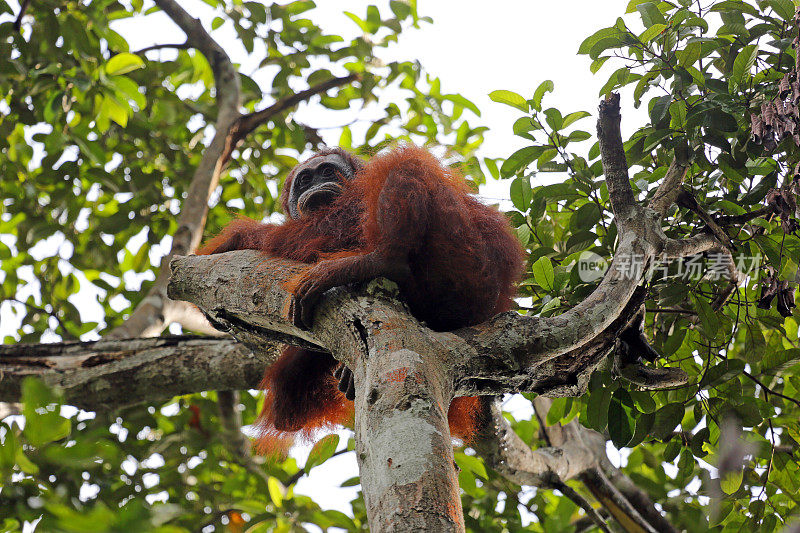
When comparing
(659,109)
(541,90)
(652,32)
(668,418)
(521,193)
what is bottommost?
(668,418)

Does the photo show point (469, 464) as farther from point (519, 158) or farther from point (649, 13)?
point (649, 13)

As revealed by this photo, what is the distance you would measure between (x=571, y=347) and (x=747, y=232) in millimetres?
1217

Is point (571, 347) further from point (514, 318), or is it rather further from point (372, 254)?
point (372, 254)

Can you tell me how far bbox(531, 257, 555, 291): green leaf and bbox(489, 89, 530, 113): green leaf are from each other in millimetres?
524

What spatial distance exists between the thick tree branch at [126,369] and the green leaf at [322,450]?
1.30 ft

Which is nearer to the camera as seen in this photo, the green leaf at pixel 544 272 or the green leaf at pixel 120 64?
the green leaf at pixel 544 272

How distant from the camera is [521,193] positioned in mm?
2389

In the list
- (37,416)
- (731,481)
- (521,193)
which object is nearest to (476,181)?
(521,193)

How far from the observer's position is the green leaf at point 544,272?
84.7 inches

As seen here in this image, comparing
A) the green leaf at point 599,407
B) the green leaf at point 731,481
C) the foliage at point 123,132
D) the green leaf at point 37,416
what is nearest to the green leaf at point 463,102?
the foliage at point 123,132

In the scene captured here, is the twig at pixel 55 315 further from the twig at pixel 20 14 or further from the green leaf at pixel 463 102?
the green leaf at pixel 463 102

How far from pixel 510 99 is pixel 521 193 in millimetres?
320

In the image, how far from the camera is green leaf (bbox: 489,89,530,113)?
229 centimetres

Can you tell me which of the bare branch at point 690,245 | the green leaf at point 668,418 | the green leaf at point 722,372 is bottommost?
the green leaf at point 668,418
